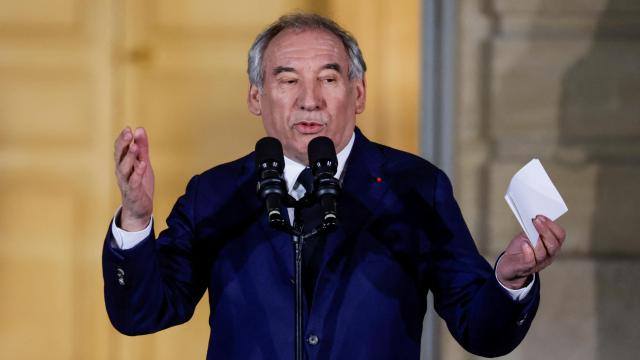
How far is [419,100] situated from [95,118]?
1.23 metres

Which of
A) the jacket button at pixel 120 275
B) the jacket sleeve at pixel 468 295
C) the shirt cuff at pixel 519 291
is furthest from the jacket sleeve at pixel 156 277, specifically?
the shirt cuff at pixel 519 291

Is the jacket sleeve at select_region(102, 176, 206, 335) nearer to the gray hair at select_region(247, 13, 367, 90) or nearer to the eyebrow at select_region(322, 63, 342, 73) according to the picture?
the gray hair at select_region(247, 13, 367, 90)

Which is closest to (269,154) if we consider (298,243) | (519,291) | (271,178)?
(271,178)

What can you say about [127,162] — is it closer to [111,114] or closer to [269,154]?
[269,154]

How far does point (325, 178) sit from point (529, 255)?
0.45 metres

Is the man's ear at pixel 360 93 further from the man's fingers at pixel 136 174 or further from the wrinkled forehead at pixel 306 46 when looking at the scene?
the man's fingers at pixel 136 174

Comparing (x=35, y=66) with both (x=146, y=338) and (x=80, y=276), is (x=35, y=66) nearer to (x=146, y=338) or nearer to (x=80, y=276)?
(x=80, y=276)

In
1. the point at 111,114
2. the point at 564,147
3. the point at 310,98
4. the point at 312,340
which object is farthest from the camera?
the point at 111,114

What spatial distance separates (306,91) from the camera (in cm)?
279

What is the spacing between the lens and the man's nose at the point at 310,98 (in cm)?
277

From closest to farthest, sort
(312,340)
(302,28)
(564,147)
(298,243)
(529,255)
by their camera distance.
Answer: (298,243), (529,255), (312,340), (302,28), (564,147)

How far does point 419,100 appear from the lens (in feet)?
14.6

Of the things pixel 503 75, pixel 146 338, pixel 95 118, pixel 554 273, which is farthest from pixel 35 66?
pixel 554 273

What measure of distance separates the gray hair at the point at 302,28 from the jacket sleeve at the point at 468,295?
35 cm
